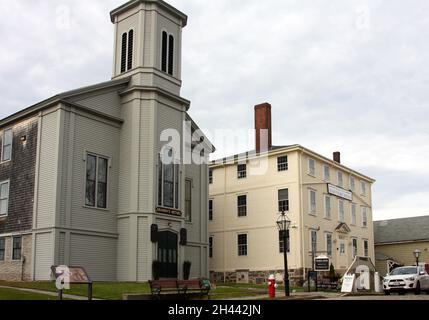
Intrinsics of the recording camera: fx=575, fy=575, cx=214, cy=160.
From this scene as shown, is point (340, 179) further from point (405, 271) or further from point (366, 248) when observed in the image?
point (405, 271)

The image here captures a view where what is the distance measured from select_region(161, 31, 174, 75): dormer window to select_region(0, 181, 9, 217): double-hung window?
10747 mm

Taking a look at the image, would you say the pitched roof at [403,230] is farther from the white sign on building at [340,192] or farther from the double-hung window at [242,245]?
the double-hung window at [242,245]

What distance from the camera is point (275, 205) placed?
144 feet

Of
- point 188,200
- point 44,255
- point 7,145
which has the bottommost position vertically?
point 44,255

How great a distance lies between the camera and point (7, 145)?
31.8m

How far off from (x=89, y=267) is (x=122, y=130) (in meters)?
7.57

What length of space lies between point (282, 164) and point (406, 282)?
61.3 ft

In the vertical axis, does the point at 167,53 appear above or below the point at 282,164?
above

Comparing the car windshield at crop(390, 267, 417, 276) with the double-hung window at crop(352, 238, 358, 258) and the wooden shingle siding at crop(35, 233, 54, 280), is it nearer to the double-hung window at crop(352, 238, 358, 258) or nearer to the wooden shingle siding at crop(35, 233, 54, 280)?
the wooden shingle siding at crop(35, 233, 54, 280)

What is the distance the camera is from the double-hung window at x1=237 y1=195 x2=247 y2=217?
45931mm

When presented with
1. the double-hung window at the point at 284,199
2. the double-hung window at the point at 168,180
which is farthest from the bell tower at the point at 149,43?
the double-hung window at the point at 284,199

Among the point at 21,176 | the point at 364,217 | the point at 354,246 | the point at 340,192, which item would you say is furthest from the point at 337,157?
the point at 21,176

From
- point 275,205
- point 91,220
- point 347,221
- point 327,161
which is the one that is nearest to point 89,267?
point 91,220

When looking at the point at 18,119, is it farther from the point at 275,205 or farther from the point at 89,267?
the point at 275,205
